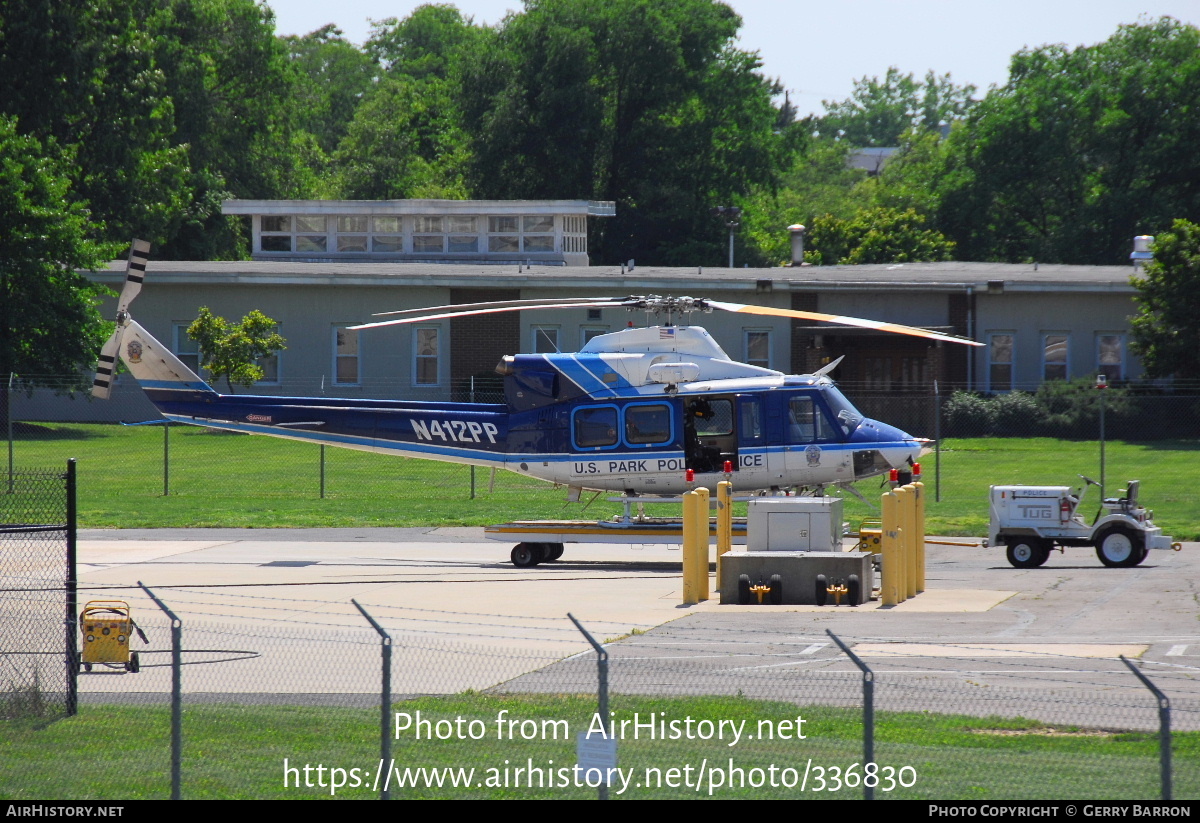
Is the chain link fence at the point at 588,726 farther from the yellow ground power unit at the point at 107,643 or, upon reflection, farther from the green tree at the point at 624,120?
the green tree at the point at 624,120

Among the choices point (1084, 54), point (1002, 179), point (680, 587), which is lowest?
point (680, 587)

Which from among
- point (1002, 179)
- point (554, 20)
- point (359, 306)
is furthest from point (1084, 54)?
point (359, 306)

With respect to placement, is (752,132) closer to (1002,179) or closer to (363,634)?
(1002,179)

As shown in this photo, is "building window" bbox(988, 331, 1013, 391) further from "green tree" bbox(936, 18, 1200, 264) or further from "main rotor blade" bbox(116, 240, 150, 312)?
"main rotor blade" bbox(116, 240, 150, 312)

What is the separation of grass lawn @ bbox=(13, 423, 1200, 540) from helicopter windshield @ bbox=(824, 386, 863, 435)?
14.5 feet

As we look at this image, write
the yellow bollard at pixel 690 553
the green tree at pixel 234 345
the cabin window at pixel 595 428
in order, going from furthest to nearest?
the green tree at pixel 234 345 → the cabin window at pixel 595 428 → the yellow bollard at pixel 690 553

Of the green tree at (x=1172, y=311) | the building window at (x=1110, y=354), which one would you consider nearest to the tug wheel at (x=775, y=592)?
the green tree at (x=1172, y=311)

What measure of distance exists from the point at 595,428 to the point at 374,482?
12253 mm

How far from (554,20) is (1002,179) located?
22.9 metres

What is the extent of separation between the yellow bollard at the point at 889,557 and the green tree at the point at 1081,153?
48532mm

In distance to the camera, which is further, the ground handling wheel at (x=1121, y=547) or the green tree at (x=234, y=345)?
the green tree at (x=234, y=345)

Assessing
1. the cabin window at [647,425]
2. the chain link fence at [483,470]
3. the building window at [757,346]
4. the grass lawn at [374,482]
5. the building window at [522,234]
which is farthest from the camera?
the building window at [522,234]

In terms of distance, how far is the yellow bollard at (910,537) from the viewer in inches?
698

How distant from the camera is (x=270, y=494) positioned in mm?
31375
